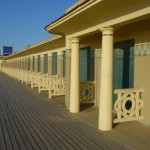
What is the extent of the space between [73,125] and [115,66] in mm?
3348

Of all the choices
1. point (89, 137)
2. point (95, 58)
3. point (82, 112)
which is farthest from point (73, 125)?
point (95, 58)

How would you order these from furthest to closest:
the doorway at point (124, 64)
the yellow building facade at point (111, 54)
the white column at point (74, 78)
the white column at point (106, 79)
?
the white column at point (74, 78), the doorway at point (124, 64), the white column at point (106, 79), the yellow building facade at point (111, 54)

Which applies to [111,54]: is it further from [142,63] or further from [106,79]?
[142,63]

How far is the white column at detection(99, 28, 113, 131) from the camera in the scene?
666 centimetres

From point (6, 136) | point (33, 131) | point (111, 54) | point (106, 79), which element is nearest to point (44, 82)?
point (33, 131)

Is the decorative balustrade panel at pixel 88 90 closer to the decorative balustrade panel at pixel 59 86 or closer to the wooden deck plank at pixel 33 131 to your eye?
the wooden deck plank at pixel 33 131

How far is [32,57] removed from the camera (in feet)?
86.1

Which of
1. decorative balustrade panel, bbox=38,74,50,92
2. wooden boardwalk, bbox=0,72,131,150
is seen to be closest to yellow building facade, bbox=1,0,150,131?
wooden boardwalk, bbox=0,72,131,150

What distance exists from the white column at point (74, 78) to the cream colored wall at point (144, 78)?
2237mm

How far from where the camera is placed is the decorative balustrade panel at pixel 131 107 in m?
7.22

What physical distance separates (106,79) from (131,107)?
1.44 meters

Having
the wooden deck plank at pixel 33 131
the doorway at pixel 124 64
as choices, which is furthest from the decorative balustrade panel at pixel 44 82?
the doorway at pixel 124 64

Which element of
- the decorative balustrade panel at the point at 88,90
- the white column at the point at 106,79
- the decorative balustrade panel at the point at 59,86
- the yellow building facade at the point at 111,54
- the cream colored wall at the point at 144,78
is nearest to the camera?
the yellow building facade at the point at 111,54

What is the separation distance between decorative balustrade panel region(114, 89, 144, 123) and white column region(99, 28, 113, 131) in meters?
0.46
